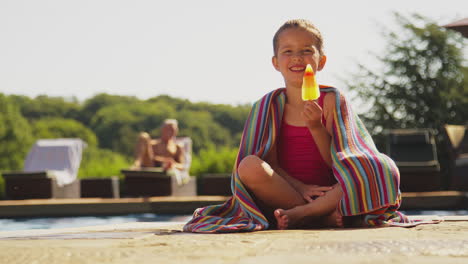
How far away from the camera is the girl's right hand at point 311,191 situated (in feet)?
11.1

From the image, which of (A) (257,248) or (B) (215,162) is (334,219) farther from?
(B) (215,162)

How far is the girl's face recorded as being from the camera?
347 cm

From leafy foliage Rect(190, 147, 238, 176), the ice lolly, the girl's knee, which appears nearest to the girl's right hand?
the girl's knee

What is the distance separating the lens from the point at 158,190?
10.2 meters

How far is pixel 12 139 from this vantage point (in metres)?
35.5

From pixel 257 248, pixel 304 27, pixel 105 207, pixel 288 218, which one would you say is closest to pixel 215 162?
pixel 105 207

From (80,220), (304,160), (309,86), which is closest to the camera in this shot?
(309,86)

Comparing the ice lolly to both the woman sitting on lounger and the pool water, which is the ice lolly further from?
the woman sitting on lounger

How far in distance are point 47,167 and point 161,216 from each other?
407cm

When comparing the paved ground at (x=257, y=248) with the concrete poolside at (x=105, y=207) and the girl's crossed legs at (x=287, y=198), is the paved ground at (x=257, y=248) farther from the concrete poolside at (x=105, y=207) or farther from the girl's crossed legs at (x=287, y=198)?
the concrete poolside at (x=105, y=207)

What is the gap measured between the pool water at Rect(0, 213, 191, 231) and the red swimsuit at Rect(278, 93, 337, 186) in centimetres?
474

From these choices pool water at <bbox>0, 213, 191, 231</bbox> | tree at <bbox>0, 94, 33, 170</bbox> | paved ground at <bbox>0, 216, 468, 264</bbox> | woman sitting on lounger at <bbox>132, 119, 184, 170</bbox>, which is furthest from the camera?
tree at <bbox>0, 94, 33, 170</bbox>

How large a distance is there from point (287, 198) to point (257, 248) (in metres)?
1.11

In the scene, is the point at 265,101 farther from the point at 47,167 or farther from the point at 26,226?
the point at 47,167
